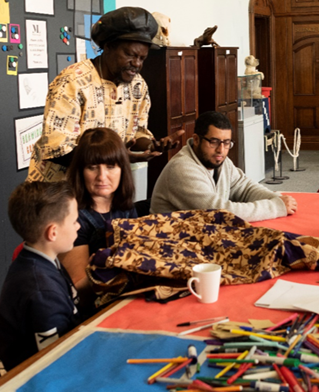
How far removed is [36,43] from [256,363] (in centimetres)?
294

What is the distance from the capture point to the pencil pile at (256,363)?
1.07 metres

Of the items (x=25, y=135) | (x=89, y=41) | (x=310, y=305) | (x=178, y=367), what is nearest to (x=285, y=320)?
(x=310, y=305)

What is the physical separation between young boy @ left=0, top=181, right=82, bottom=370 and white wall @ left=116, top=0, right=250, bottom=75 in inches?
142

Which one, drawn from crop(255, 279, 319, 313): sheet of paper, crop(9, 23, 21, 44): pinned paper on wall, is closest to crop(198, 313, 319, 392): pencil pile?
crop(255, 279, 319, 313): sheet of paper

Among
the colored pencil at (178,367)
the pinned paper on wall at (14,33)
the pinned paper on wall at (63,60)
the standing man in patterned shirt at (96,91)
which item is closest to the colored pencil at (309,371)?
the colored pencil at (178,367)

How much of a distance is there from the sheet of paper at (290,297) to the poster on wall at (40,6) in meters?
2.58

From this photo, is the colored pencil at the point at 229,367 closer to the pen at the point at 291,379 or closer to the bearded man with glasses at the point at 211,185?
the pen at the point at 291,379

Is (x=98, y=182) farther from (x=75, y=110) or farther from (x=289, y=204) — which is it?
(x=289, y=204)

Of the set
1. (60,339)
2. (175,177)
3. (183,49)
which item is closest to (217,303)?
(60,339)

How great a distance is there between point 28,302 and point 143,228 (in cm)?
52

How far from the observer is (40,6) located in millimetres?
3633

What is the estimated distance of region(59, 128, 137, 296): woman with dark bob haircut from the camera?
197 cm

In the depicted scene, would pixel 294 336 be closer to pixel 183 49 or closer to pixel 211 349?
pixel 211 349

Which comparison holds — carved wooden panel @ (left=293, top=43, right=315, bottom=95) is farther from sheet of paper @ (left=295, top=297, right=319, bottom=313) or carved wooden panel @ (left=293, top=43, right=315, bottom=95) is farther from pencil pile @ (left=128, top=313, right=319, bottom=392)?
pencil pile @ (left=128, top=313, right=319, bottom=392)
